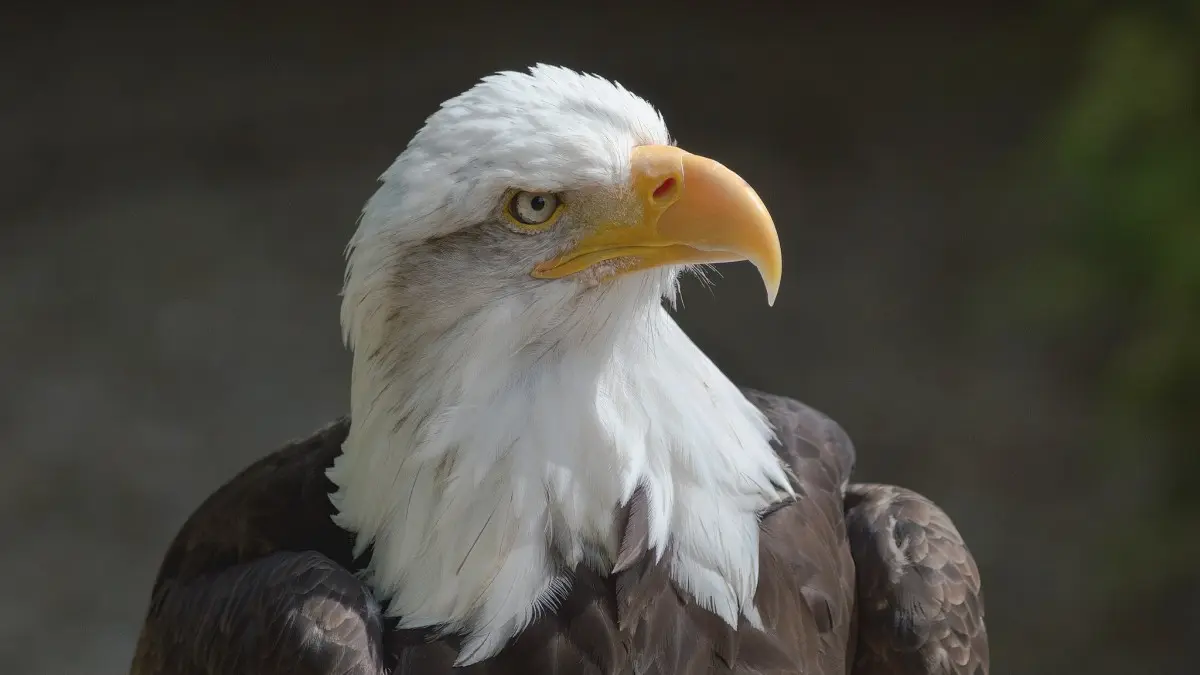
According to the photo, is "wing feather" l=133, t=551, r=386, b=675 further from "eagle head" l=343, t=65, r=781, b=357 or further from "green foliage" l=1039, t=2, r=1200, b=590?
"green foliage" l=1039, t=2, r=1200, b=590

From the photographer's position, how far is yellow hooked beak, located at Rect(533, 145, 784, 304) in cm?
A: 220

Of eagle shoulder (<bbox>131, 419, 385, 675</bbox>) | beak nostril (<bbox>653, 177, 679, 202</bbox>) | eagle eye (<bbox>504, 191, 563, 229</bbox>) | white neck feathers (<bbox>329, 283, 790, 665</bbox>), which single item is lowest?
eagle shoulder (<bbox>131, 419, 385, 675</bbox>)

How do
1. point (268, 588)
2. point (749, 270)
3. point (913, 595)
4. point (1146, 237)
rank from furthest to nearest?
1. point (749, 270)
2. point (1146, 237)
3. point (913, 595)
4. point (268, 588)

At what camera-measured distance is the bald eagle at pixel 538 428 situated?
2234mm

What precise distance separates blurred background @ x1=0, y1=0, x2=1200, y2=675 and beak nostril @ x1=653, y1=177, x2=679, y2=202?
2.67 metres

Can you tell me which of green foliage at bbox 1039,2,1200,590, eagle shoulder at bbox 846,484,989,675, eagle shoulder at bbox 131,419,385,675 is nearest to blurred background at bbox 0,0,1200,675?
green foliage at bbox 1039,2,1200,590

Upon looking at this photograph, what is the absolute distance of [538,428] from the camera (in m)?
2.29

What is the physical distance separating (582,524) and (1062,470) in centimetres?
384

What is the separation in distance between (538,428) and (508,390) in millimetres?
84

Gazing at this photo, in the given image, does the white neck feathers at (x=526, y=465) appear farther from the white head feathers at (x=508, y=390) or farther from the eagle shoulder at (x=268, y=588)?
the eagle shoulder at (x=268, y=588)

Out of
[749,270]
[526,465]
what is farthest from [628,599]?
[749,270]

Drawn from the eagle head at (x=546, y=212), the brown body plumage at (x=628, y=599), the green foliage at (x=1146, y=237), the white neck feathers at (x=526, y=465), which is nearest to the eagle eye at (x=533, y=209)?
the eagle head at (x=546, y=212)

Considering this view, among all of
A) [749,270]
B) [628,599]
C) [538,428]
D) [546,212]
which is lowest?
[749,270]

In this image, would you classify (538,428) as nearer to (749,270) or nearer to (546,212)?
(546,212)
